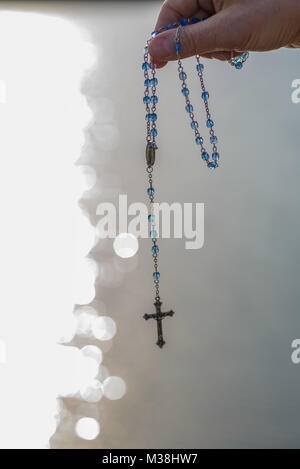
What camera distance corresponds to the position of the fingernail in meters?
1.41

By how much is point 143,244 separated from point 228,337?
114 cm

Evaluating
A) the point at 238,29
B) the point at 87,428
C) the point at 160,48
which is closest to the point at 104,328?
the point at 87,428

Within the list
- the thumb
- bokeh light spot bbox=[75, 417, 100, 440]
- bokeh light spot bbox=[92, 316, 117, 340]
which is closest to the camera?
the thumb

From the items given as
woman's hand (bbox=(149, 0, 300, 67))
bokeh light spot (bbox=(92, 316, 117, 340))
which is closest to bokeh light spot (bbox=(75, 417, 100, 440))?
bokeh light spot (bbox=(92, 316, 117, 340))

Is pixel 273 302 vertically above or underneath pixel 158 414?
above

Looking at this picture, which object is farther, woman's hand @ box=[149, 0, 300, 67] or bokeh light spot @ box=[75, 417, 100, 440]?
bokeh light spot @ box=[75, 417, 100, 440]

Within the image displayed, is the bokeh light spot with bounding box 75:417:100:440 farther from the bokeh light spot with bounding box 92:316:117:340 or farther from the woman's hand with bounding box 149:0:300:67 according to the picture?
the woman's hand with bounding box 149:0:300:67

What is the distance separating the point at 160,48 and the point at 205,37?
6.1 inches

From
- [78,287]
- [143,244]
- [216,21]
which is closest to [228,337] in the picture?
[143,244]

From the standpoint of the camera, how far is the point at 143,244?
3857 mm

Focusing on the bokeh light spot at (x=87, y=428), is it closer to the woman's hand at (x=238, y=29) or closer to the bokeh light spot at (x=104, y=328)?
the bokeh light spot at (x=104, y=328)

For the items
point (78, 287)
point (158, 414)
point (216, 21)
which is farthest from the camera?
point (78, 287)

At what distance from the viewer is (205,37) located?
139cm
